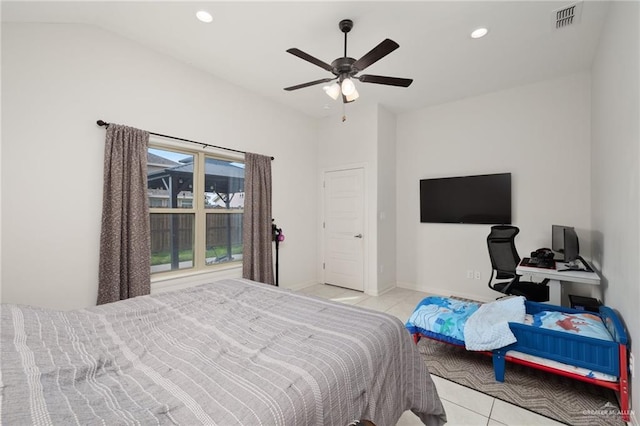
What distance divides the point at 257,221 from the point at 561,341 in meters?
3.27

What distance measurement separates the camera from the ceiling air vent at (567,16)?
7.25 feet

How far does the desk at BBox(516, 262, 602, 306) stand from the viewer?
241 centimetres

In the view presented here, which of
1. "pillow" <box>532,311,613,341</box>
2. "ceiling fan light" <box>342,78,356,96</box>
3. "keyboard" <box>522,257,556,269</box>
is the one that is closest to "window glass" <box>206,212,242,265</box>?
"ceiling fan light" <box>342,78,356,96</box>

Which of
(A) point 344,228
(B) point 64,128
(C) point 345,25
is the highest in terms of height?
(C) point 345,25

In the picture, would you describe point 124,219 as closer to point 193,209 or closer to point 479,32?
point 193,209

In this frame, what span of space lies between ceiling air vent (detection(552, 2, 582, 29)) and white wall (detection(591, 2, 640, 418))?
0.21m

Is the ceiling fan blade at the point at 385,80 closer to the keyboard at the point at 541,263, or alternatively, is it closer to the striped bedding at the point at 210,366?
the striped bedding at the point at 210,366

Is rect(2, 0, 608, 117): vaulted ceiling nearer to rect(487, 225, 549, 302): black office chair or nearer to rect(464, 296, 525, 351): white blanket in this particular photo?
rect(487, 225, 549, 302): black office chair

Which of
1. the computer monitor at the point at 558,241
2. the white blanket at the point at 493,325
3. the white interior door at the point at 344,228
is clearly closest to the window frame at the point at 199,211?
the white interior door at the point at 344,228

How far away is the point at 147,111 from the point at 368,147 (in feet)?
9.79

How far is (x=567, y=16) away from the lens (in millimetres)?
2307

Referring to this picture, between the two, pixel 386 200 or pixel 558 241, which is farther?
pixel 386 200

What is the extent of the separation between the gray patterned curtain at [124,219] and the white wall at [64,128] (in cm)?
9

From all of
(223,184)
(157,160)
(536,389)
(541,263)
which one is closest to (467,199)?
(541,263)
